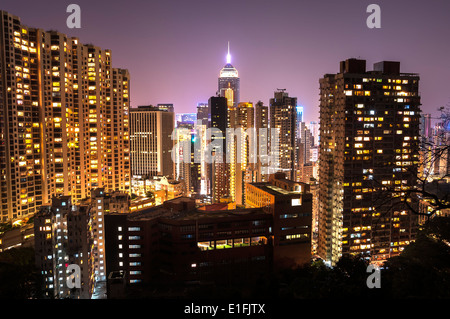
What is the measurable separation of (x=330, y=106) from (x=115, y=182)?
54.4 ft

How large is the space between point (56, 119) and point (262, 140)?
906 inches

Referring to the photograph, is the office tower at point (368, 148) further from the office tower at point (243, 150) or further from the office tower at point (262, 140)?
the office tower at point (262, 140)

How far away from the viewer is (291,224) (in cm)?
1783

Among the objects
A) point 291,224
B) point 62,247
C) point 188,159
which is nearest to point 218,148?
point 188,159

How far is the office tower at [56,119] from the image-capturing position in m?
20.4

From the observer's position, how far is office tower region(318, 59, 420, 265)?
21516mm

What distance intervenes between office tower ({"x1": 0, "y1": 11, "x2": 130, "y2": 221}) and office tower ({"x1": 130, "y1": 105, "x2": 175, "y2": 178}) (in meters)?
19.5

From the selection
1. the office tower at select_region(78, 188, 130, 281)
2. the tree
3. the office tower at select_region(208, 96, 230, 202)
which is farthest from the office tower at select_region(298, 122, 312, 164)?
the tree

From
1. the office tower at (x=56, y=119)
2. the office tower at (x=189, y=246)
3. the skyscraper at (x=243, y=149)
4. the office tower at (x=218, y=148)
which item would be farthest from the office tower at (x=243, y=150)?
the office tower at (x=189, y=246)

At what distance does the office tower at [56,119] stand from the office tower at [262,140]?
16043 millimetres

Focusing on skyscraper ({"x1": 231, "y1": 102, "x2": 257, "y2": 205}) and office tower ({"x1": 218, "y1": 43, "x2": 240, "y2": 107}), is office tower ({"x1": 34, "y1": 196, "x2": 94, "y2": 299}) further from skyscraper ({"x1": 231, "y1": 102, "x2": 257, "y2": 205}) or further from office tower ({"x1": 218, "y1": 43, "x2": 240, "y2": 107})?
office tower ({"x1": 218, "y1": 43, "x2": 240, "y2": 107})

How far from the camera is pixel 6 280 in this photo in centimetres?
1155
